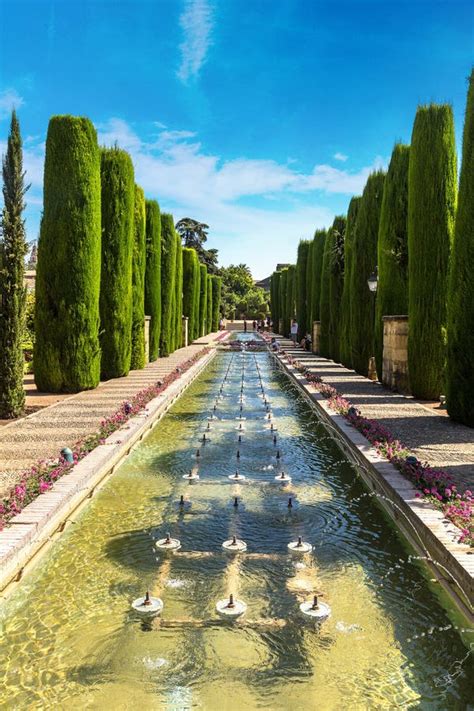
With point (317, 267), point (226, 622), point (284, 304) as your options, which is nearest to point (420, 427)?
point (226, 622)

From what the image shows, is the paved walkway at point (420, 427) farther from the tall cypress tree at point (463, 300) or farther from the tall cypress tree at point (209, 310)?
the tall cypress tree at point (209, 310)

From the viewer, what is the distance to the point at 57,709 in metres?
2.90

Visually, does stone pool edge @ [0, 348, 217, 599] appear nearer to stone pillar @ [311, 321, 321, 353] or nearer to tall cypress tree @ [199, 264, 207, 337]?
stone pillar @ [311, 321, 321, 353]

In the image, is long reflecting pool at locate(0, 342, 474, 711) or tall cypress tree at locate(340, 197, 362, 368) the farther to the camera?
tall cypress tree at locate(340, 197, 362, 368)

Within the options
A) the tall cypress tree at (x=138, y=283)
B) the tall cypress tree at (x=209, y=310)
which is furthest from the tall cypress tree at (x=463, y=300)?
the tall cypress tree at (x=209, y=310)

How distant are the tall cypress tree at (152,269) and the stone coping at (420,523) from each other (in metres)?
13.9

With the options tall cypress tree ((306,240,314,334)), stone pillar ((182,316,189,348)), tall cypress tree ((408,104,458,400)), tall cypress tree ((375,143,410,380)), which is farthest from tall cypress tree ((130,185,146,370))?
stone pillar ((182,316,189,348))

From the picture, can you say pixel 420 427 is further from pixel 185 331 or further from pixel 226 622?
pixel 185 331

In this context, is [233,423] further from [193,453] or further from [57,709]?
[57,709]

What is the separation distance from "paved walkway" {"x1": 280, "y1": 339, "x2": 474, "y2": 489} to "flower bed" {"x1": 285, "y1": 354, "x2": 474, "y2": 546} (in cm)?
23

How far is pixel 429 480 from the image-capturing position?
228 inches

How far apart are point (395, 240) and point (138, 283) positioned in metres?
7.67

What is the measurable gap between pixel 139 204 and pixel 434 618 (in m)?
16.9

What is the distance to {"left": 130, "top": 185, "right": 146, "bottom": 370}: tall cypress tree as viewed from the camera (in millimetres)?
17750
